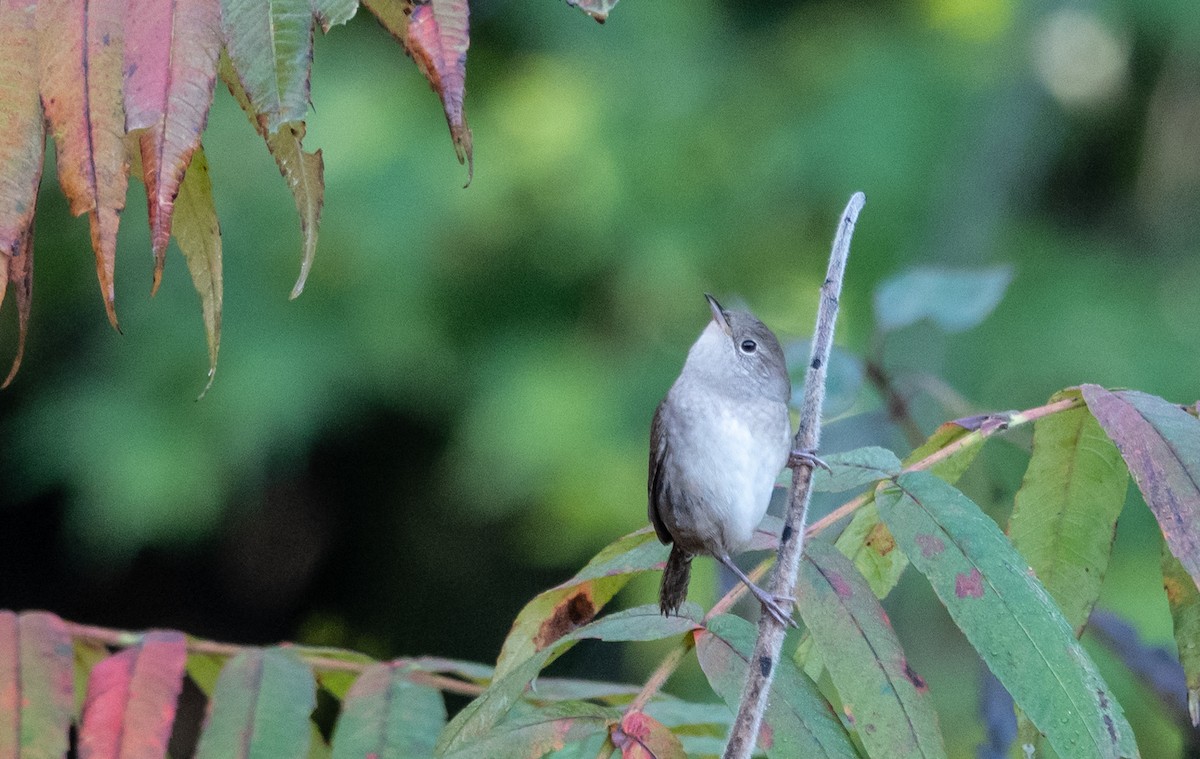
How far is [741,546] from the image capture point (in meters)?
1.98

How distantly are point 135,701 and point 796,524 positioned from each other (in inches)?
38.2

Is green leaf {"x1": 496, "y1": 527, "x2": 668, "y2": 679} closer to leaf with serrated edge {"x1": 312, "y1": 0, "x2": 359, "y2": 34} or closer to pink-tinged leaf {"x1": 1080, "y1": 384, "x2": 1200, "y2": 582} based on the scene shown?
pink-tinged leaf {"x1": 1080, "y1": 384, "x2": 1200, "y2": 582}

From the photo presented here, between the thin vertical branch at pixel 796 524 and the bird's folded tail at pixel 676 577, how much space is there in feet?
2.34

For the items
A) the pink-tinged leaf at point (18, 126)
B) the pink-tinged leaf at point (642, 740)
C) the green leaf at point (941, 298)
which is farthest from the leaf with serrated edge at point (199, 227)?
the green leaf at point (941, 298)

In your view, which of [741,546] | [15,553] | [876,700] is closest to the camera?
[876,700]

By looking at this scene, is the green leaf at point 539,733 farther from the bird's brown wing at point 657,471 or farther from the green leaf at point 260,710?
the bird's brown wing at point 657,471

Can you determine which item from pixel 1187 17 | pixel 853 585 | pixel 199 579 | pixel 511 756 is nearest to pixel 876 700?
pixel 853 585

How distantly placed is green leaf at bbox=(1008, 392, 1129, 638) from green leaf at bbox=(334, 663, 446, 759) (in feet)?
2.66

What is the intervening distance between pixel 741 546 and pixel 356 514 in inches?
156

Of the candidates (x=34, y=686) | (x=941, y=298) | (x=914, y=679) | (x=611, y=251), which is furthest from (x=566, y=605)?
(x=611, y=251)

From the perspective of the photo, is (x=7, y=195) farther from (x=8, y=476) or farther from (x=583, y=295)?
(x=8, y=476)

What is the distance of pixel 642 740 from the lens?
4.57 feet

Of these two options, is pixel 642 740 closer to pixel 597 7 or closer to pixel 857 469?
pixel 857 469

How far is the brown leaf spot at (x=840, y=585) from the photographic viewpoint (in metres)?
1.38
